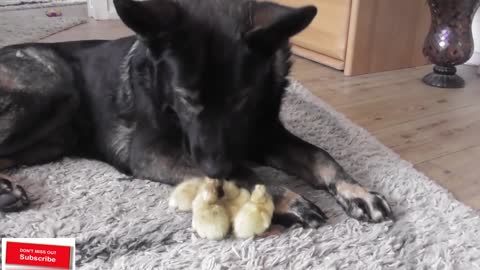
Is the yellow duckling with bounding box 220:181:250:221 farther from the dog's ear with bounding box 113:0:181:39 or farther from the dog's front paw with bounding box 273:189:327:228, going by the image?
the dog's ear with bounding box 113:0:181:39

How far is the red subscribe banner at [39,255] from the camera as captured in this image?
1096 millimetres

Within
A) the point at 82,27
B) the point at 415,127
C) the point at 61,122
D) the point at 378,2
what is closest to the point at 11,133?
the point at 61,122

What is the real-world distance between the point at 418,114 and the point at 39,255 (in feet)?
6.19

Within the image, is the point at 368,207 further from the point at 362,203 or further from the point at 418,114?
the point at 418,114

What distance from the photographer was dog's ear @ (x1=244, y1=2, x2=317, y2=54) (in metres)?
1.24

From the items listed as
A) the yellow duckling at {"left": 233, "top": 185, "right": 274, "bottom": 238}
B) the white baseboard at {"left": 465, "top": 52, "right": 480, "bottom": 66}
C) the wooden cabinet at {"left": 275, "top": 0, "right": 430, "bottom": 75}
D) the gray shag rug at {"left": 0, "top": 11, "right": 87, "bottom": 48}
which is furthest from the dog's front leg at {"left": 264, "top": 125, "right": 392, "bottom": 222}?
the gray shag rug at {"left": 0, "top": 11, "right": 87, "bottom": 48}

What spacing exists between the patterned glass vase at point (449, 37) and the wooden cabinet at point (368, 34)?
0.30 m

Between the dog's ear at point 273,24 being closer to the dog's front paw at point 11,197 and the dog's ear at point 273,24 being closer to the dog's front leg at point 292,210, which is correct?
the dog's front leg at point 292,210

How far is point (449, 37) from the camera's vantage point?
9.09 ft

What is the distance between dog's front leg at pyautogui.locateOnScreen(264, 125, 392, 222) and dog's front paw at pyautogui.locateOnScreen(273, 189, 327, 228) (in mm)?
110

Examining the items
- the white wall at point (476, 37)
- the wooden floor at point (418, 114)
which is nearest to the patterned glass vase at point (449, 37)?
the wooden floor at point (418, 114)

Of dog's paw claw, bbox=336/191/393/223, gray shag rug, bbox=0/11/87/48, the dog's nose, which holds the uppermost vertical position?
the dog's nose

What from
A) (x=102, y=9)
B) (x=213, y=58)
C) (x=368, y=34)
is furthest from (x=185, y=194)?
(x=102, y=9)

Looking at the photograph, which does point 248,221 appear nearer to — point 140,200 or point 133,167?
point 140,200
